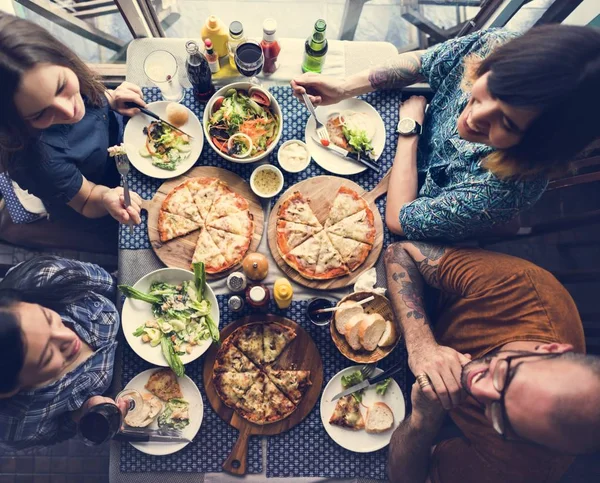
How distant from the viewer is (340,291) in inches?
114

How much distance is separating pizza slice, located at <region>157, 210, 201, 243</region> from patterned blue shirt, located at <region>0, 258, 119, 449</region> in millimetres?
419

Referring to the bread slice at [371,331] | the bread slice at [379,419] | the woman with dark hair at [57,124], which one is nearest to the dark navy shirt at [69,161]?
the woman with dark hair at [57,124]

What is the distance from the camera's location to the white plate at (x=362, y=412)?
273 centimetres

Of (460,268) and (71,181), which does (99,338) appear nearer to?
(71,181)

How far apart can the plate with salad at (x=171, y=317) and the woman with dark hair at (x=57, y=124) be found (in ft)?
1.40

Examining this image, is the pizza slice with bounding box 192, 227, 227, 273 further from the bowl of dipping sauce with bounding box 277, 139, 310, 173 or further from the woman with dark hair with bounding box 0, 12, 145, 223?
the bowl of dipping sauce with bounding box 277, 139, 310, 173

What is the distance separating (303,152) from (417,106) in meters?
0.83

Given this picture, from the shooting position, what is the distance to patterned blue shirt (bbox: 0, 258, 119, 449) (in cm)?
233

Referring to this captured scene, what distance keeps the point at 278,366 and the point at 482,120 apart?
71.3 inches

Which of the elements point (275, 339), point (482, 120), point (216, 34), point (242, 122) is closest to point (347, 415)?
point (275, 339)

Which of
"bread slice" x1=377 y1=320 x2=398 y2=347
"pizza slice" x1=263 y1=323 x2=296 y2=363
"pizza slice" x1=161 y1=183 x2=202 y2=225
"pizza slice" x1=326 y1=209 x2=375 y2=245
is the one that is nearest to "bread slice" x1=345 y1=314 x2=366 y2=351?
"bread slice" x1=377 y1=320 x2=398 y2=347

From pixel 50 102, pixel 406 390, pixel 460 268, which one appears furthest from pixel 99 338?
pixel 460 268

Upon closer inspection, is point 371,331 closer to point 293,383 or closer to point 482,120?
point 293,383

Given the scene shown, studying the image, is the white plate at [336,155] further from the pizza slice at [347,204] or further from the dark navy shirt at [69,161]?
the dark navy shirt at [69,161]
